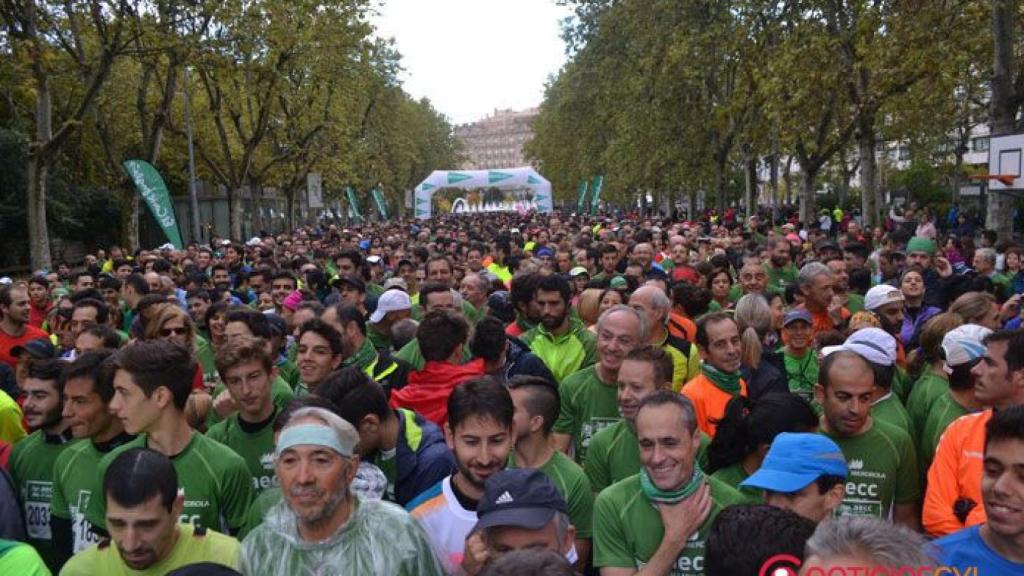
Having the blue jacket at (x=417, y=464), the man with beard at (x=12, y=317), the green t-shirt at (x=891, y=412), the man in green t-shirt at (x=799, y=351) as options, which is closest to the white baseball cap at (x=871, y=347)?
the green t-shirt at (x=891, y=412)

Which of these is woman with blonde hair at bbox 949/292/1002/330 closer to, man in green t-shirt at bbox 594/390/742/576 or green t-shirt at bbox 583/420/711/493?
green t-shirt at bbox 583/420/711/493

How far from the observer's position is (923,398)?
5309 mm

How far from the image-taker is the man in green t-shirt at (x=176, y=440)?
424cm

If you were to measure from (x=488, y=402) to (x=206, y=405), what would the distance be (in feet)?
7.27

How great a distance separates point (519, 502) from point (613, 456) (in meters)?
1.59

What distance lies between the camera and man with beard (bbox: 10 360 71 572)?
4887 mm

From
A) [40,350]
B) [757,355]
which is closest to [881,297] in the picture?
[757,355]

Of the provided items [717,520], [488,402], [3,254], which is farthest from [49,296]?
[3,254]

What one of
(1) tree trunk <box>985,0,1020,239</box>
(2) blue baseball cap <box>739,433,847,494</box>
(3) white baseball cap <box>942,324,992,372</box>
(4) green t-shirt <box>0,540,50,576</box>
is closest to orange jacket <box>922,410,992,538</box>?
(2) blue baseball cap <box>739,433,847,494</box>

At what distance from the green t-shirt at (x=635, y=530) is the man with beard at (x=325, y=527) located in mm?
794

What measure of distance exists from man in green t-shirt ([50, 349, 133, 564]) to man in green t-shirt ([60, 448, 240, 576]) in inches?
32.6

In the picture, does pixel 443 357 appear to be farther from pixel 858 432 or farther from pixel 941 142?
pixel 941 142

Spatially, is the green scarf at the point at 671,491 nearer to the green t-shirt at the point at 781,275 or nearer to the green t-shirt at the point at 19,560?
the green t-shirt at the point at 19,560

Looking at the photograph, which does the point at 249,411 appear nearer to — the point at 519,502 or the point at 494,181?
the point at 519,502
